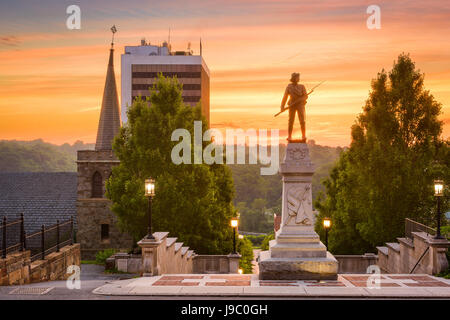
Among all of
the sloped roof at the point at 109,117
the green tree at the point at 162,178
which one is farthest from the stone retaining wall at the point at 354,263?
the sloped roof at the point at 109,117

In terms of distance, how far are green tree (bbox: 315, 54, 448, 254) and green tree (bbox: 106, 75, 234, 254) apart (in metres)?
8.55

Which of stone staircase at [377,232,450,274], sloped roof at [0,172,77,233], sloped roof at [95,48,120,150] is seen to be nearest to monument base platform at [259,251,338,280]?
stone staircase at [377,232,450,274]

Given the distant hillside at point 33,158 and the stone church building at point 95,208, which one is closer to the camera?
the stone church building at point 95,208

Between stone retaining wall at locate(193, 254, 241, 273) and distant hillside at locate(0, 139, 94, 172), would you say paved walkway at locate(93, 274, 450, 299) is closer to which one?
stone retaining wall at locate(193, 254, 241, 273)

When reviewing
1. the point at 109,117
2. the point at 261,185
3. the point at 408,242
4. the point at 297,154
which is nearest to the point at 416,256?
the point at 408,242

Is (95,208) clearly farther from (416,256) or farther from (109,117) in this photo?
(416,256)

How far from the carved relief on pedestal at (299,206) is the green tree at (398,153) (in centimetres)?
1016

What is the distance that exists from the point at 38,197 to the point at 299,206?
4148 cm

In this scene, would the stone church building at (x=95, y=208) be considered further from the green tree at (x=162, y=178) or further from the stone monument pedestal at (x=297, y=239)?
the stone monument pedestal at (x=297, y=239)

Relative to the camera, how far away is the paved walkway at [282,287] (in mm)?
14008

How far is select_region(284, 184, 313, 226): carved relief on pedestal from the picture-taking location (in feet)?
55.6

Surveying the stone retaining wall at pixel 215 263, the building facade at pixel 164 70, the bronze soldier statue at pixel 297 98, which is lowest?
the stone retaining wall at pixel 215 263
